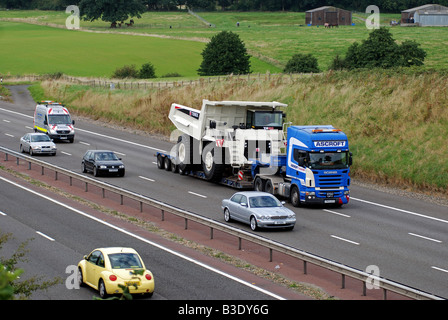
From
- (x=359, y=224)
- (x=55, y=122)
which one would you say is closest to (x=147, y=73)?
(x=55, y=122)

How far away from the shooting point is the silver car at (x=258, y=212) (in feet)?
91.6

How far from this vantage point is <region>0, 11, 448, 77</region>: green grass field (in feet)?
356

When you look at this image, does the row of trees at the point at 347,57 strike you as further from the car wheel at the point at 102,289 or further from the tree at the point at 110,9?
the tree at the point at 110,9

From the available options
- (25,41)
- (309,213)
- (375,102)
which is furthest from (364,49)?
(25,41)

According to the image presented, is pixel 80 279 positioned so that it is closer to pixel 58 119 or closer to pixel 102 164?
pixel 102 164

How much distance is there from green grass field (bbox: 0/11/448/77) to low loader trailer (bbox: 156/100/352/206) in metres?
51.0

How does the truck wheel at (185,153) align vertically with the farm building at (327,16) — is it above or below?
below

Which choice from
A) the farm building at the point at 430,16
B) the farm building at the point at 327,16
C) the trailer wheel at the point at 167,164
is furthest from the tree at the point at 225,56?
the farm building at the point at 327,16

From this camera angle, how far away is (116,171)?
133 feet

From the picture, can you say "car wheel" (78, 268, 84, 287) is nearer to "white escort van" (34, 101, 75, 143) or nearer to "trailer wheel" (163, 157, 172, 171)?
"trailer wheel" (163, 157, 172, 171)

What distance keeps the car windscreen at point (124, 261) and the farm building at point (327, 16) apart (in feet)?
502

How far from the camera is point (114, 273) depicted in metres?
18.8

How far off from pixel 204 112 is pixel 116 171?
6.03 meters

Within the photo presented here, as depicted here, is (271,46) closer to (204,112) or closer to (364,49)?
(364,49)
